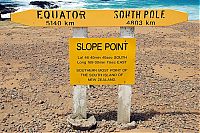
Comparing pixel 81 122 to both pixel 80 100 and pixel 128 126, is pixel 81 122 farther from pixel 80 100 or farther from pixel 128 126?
pixel 128 126

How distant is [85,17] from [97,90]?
2.90 metres

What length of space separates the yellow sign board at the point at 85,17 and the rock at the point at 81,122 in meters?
1.63

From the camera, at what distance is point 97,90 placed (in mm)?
8641

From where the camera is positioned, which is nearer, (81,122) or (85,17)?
(85,17)

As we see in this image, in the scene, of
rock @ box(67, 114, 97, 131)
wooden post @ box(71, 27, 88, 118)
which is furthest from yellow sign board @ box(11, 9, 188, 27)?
rock @ box(67, 114, 97, 131)

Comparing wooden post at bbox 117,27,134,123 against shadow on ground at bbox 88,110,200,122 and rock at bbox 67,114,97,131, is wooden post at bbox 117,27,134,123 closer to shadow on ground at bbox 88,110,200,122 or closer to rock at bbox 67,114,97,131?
shadow on ground at bbox 88,110,200,122

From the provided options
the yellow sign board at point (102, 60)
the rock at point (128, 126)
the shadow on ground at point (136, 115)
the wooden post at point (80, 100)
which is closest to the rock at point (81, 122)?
the wooden post at point (80, 100)

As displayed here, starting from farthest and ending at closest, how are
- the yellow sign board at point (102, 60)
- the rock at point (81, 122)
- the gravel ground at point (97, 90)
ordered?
1. the gravel ground at point (97, 90)
2. the rock at point (81, 122)
3. the yellow sign board at point (102, 60)

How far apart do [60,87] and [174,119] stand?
311cm

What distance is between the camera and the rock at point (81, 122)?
6.48m

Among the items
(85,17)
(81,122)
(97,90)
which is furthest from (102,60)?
(97,90)

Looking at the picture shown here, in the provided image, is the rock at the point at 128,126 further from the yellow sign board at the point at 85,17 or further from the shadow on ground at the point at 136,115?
the yellow sign board at the point at 85,17

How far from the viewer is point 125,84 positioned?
6.45 metres

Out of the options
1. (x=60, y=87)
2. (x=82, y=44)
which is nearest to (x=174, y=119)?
(x=82, y=44)
